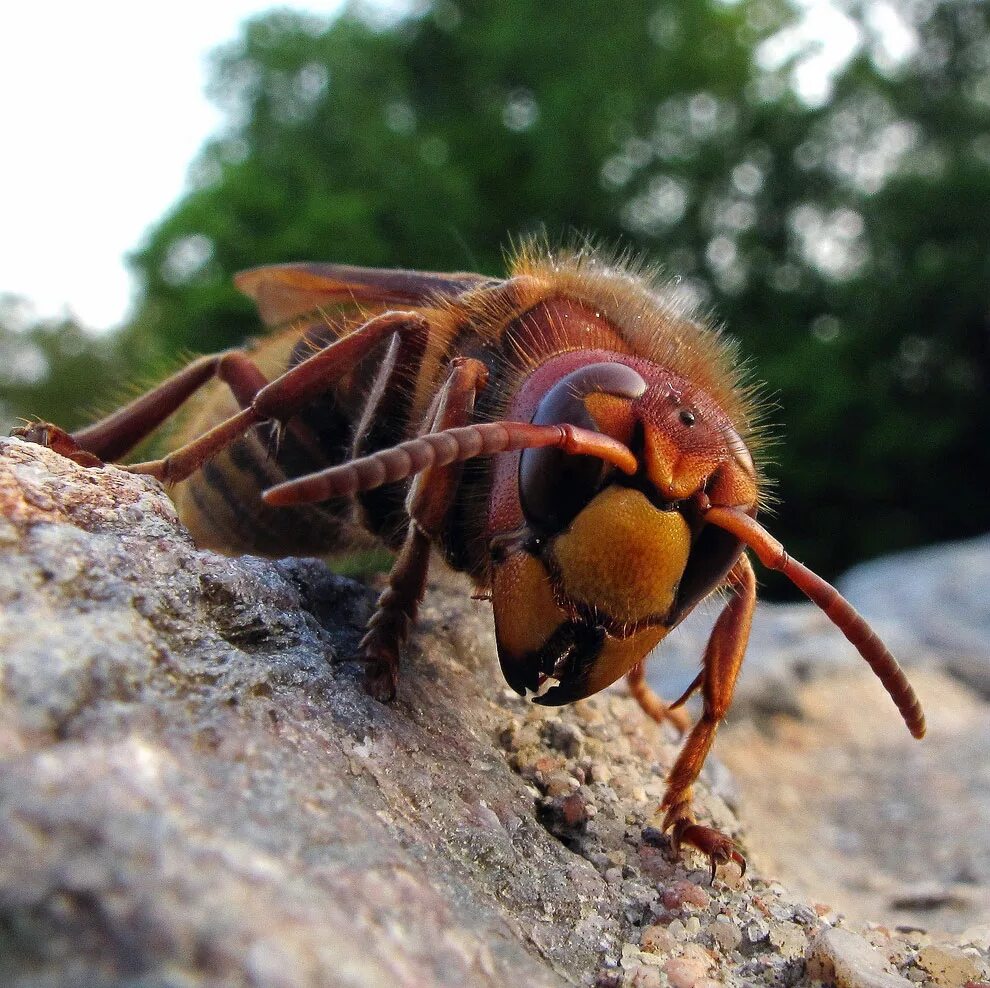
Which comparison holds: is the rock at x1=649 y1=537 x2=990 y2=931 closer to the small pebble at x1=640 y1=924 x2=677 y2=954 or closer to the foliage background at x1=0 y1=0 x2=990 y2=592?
the small pebble at x1=640 y1=924 x2=677 y2=954

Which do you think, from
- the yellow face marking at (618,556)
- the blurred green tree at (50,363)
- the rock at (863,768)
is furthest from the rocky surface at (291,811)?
the blurred green tree at (50,363)

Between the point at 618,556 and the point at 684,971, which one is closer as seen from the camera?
the point at 684,971

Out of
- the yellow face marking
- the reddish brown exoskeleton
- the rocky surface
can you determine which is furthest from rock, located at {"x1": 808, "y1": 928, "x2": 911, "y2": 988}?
the yellow face marking

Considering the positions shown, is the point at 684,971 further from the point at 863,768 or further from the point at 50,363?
the point at 50,363

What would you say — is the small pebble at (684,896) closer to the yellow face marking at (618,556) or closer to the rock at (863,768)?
the yellow face marking at (618,556)

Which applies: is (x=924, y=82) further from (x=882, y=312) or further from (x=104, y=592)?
(x=104, y=592)

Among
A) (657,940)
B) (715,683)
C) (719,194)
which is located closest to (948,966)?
(657,940)

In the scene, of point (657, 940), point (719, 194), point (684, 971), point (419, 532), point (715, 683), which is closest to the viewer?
point (684, 971)
